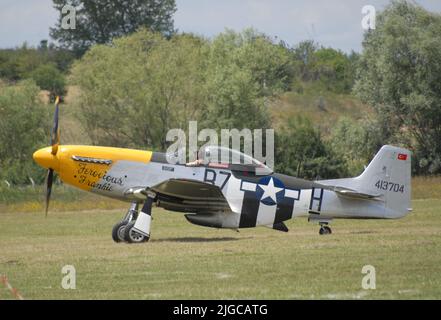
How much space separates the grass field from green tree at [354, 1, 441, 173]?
21.0 m

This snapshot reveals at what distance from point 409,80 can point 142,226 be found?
26.9 meters

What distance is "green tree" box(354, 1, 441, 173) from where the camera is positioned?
39781mm

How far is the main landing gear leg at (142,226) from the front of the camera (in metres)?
15.9

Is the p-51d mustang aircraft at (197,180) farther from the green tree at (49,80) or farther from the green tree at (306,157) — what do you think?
the green tree at (49,80)

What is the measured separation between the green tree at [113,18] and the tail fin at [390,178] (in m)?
69.3

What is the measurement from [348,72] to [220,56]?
24.2 m

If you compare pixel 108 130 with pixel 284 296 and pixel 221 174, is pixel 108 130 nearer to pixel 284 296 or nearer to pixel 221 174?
pixel 221 174

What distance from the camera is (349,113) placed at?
65.4m
